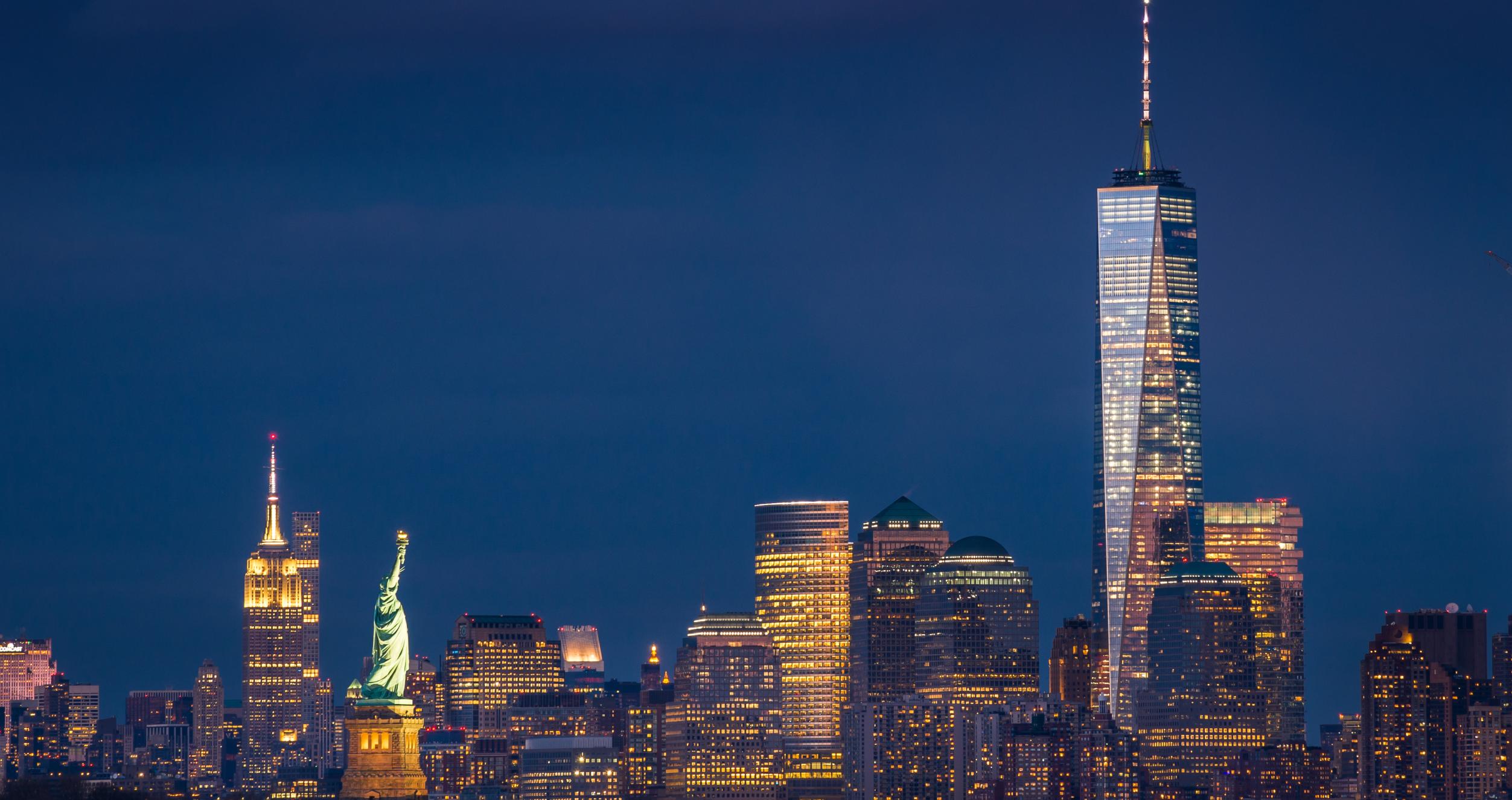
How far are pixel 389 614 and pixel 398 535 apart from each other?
5202mm

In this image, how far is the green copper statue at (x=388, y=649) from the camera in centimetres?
16775

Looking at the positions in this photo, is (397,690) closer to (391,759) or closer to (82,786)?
(391,759)

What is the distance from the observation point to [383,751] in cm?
16925

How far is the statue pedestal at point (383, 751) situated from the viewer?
6609 inches

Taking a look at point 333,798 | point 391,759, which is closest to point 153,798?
point 333,798

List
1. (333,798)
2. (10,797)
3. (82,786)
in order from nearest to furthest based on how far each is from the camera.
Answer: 1. (10,797)
2. (82,786)
3. (333,798)

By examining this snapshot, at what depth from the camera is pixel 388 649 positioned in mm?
168250

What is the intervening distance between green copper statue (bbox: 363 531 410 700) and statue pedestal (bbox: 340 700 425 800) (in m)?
0.56

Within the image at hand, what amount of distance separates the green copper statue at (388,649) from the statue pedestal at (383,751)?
1.85 ft

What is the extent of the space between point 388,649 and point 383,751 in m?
5.70

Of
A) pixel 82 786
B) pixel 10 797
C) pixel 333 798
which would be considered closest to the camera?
pixel 10 797

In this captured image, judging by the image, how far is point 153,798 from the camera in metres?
194

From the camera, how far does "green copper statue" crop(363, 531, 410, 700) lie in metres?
168

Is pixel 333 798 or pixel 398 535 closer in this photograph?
pixel 398 535
